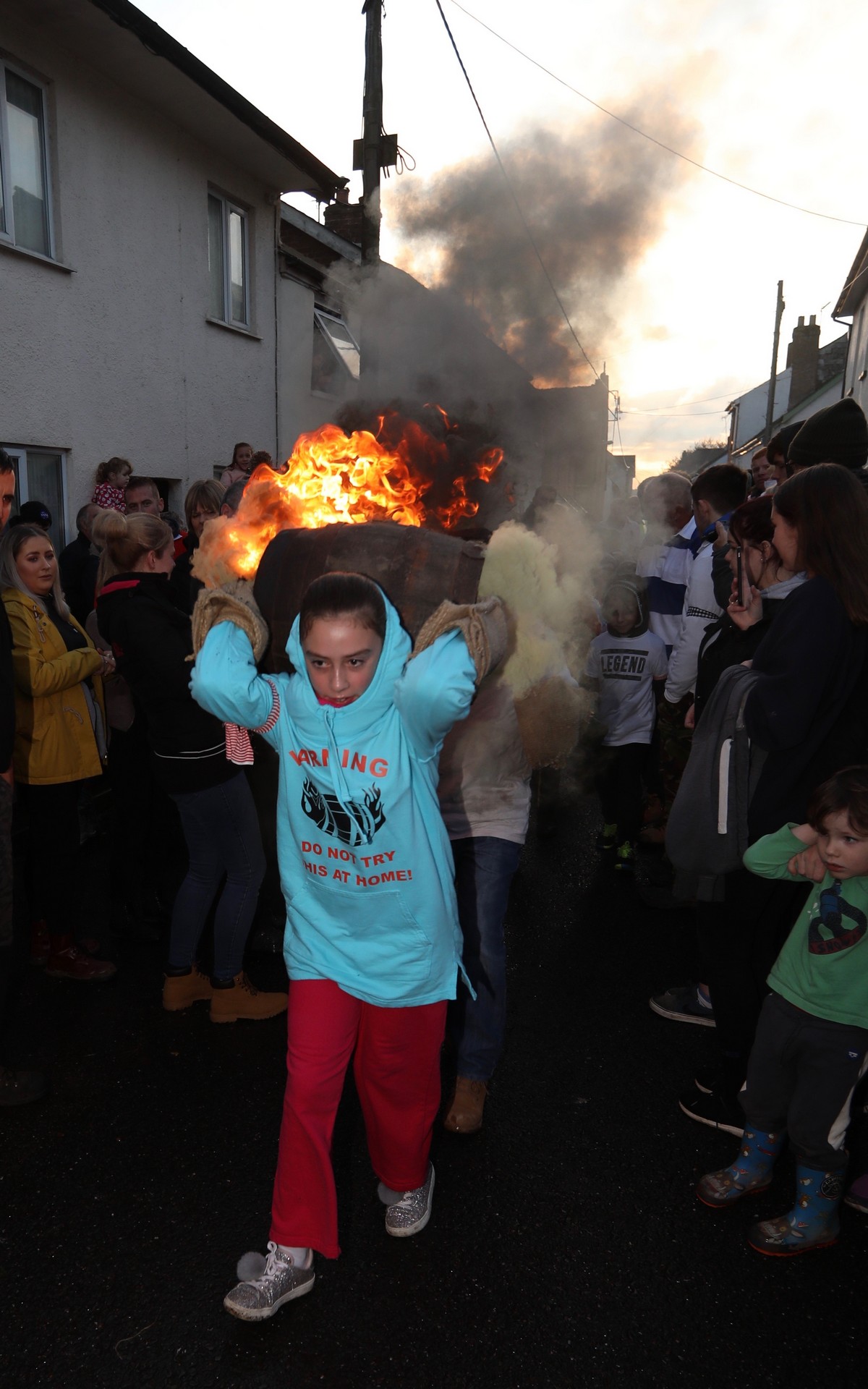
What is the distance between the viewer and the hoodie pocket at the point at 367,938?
7.34ft

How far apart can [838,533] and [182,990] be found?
3018 mm

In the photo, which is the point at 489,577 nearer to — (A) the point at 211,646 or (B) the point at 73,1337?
(A) the point at 211,646

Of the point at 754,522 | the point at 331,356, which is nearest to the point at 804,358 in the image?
the point at 331,356

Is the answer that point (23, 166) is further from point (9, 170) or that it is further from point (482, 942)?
point (482, 942)

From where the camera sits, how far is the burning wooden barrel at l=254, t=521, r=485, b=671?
2.18 m

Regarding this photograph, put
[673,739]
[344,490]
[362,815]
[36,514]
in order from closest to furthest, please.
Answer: [362,815] → [344,490] → [673,739] → [36,514]

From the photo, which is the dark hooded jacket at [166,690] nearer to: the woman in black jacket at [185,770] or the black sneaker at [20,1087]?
the woman in black jacket at [185,770]

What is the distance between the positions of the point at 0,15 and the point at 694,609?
698 cm

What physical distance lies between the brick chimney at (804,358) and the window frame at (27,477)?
3589 centimetres

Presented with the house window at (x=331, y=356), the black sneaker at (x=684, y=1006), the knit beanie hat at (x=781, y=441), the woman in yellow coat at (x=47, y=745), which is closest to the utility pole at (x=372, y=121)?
the house window at (x=331, y=356)

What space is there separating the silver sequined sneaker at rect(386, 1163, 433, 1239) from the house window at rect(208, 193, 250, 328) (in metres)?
9.78

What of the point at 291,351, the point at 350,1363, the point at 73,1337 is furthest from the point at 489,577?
the point at 291,351

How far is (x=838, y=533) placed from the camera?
2.68 meters

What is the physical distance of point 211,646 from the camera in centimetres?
217
